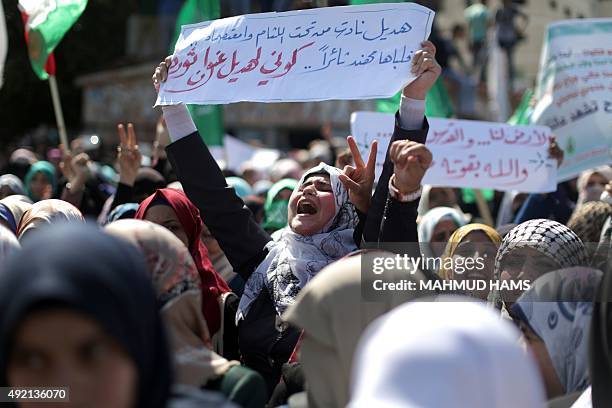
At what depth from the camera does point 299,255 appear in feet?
12.4

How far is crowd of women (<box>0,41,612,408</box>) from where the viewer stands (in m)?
1.79

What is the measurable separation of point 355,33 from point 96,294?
274 centimetres

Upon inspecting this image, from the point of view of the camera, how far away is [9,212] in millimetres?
4250

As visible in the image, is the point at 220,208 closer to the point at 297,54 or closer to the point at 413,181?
the point at 297,54

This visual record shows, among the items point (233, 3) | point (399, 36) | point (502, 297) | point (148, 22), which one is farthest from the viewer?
point (148, 22)


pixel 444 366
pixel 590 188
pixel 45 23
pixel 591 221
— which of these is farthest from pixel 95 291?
pixel 590 188

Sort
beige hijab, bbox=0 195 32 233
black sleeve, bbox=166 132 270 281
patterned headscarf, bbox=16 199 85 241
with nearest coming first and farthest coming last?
patterned headscarf, bbox=16 199 85 241, black sleeve, bbox=166 132 270 281, beige hijab, bbox=0 195 32 233

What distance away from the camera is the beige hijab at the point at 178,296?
2496mm

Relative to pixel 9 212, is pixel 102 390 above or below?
above

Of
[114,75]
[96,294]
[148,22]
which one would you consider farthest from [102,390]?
[148,22]

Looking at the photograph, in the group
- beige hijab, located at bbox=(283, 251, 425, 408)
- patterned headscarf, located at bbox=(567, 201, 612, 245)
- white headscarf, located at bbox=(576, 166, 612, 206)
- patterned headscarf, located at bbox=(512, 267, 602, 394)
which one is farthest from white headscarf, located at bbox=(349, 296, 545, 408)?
Answer: white headscarf, located at bbox=(576, 166, 612, 206)

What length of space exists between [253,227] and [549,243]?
105cm

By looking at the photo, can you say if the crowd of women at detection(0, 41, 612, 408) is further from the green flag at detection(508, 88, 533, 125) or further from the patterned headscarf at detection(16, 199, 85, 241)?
the green flag at detection(508, 88, 533, 125)

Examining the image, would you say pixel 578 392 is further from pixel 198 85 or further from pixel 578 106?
pixel 578 106
